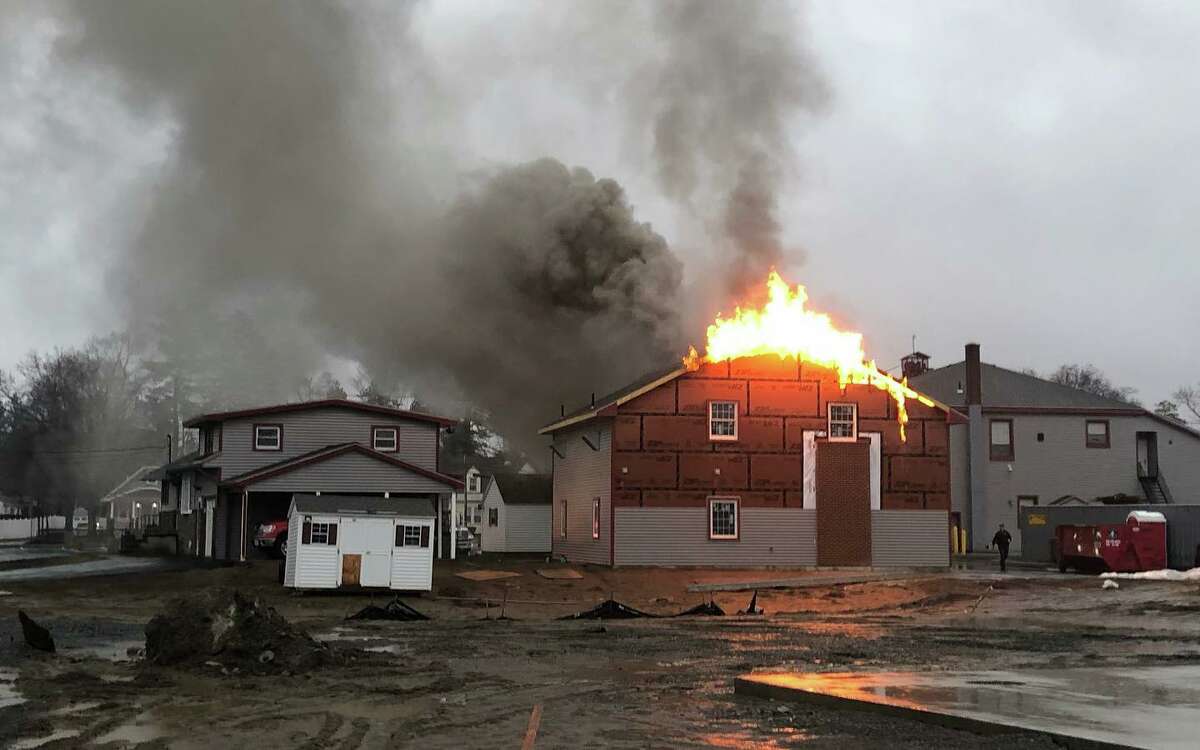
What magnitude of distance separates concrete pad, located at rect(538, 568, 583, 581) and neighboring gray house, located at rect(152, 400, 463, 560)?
4956 millimetres

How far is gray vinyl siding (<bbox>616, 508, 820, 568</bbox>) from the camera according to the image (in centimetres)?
3819

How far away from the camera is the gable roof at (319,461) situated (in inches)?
1507

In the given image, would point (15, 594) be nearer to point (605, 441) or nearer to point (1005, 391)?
point (605, 441)

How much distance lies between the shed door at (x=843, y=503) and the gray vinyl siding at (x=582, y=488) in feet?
22.9

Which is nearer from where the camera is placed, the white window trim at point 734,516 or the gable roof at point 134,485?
the white window trim at point 734,516

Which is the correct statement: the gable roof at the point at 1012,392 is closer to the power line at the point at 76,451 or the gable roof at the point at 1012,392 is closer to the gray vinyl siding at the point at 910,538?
the gray vinyl siding at the point at 910,538

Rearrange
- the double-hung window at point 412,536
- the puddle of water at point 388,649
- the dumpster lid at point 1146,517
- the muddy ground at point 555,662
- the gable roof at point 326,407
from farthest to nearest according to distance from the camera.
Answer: the gable roof at point 326,407 → the dumpster lid at point 1146,517 → the double-hung window at point 412,536 → the puddle of water at point 388,649 → the muddy ground at point 555,662

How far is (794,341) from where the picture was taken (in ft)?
127

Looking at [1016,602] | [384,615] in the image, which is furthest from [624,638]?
[1016,602]

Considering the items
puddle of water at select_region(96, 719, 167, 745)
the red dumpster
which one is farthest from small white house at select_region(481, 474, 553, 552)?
puddle of water at select_region(96, 719, 167, 745)

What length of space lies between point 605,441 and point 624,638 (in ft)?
62.7

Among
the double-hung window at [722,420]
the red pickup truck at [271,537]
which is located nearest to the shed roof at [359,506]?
the red pickup truck at [271,537]

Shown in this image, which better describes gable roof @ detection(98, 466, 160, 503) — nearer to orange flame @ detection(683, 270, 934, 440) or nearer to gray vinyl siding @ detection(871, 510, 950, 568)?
orange flame @ detection(683, 270, 934, 440)

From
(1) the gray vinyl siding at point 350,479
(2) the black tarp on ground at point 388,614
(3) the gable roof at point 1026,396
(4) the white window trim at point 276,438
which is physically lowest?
(2) the black tarp on ground at point 388,614
